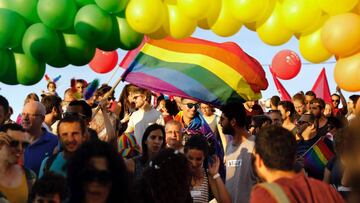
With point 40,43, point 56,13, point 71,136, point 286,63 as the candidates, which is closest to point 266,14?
point 56,13

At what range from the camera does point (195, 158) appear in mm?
4742

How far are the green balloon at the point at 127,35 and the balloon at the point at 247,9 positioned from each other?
0.85 meters

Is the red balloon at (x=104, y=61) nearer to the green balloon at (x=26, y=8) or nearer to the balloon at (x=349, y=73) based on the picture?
the green balloon at (x=26, y=8)

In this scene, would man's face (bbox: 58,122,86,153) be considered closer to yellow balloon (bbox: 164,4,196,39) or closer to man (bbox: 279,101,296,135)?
yellow balloon (bbox: 164,4,196,39)

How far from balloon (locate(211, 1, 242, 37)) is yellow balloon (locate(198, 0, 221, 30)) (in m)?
0.03

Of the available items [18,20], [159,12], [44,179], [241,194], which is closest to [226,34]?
[159,12]

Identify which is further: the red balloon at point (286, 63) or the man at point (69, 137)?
the red balloon at point (286, 63)

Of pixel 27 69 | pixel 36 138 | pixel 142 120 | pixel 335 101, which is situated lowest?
pixel 36 138

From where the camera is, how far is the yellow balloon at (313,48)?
5109 millimetres

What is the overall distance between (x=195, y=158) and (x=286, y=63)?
4.61 m

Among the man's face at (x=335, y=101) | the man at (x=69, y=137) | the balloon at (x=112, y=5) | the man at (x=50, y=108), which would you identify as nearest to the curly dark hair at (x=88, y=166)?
the man at (x=69, y=137)

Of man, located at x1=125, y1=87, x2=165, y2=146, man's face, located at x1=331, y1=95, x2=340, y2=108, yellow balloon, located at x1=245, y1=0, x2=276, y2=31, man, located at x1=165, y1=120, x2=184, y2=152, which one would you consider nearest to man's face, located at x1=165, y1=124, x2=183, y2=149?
man, located at x1=165, y1=120, x2=184, y2=152

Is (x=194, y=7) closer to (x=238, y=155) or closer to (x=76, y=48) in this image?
(x=76, y=48)

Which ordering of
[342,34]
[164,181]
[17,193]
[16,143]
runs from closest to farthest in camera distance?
[164,181], [17,193], [16,143], [342,34]
